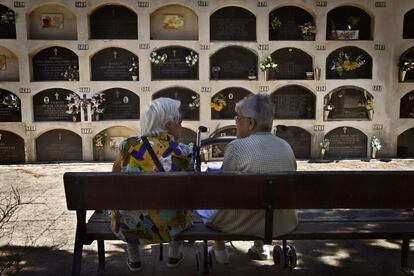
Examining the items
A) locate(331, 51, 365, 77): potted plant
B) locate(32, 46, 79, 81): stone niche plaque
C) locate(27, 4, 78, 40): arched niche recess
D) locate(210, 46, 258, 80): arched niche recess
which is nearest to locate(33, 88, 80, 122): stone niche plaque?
locate(32, 46, 79, 81): stone niche plaque

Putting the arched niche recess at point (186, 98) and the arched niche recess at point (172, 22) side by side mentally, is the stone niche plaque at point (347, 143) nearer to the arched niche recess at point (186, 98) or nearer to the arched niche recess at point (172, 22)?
the arched niche recess at point (186, 98)

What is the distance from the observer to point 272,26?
8117 mm

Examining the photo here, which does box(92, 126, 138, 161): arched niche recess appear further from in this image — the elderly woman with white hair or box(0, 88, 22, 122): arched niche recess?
the elderly woman with white hair

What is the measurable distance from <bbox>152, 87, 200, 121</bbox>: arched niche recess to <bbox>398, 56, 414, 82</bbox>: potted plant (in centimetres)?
381

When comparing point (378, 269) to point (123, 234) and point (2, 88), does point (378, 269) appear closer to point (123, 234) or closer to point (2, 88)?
point (123, 234)

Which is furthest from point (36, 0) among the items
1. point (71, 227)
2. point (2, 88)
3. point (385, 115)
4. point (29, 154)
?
point (385, 115)

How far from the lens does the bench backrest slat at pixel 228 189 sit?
2334mm

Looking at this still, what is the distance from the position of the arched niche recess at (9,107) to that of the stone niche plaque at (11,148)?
0.86 feet

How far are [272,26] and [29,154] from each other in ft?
16.5

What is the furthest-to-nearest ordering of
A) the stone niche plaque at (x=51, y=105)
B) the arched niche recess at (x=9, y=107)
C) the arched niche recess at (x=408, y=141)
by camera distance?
the arched niche recess at (x=408, y=141) → the stone niche plaque at (x=51, y=105) → the arched niche recess at (x=9, y=107)

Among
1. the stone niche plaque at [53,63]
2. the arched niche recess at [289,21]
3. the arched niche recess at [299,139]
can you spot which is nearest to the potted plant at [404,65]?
the arched niche recess at [289,21]

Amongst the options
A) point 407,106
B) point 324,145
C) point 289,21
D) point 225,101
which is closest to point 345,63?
point 289,21

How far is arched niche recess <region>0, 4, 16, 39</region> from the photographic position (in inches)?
297

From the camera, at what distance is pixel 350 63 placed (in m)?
8.21
